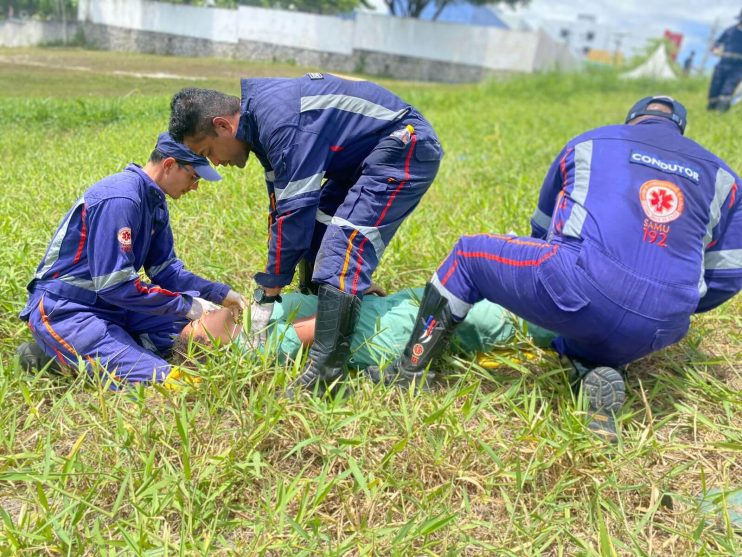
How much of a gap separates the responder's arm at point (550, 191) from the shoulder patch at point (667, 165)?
25cm

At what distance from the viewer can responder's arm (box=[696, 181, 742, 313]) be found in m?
2.31

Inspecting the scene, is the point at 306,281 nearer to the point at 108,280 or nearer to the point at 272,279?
the point at 272,279

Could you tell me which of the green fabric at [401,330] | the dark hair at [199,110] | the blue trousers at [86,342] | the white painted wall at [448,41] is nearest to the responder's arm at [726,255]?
the green fabric at [401,330]

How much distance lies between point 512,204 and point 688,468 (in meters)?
2.61

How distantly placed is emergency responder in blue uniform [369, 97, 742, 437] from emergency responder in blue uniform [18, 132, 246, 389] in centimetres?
103

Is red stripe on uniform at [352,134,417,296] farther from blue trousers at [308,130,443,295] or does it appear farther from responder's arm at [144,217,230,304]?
responder's arm at [144,217,230,304]

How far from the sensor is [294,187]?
94.9 inches

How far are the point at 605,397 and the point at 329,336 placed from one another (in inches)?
40.1

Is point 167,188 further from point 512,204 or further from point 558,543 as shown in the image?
point 512,204

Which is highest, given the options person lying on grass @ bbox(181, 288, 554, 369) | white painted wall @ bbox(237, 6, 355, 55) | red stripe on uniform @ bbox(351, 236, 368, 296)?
white painted wall @ bbox(237, 6, 355, 55)

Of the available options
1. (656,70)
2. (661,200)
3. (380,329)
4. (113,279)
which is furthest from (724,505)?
(656,70)

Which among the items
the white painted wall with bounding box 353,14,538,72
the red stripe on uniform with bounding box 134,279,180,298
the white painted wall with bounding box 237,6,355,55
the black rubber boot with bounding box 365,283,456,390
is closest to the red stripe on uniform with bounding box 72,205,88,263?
the red stripe on uniform with bounding box 134,279,180,298

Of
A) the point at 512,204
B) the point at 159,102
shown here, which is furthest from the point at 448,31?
the point at 512,204

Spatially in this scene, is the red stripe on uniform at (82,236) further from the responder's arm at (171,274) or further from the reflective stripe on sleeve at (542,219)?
the reflective stripe on sleeve at (542,219)
